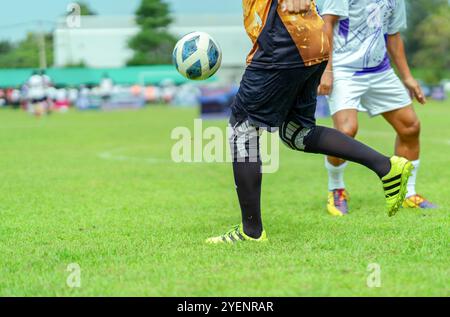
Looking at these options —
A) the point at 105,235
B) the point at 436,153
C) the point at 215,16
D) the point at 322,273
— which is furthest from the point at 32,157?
the point at 215,16

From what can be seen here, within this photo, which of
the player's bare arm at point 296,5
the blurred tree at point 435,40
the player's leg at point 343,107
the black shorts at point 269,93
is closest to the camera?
the player's bare arm at point 296,5

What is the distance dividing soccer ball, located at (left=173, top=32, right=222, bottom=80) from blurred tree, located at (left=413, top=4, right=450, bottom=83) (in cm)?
6901

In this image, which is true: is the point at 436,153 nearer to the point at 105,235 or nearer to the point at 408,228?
the point at 408,228

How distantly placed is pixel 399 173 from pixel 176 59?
1.80m

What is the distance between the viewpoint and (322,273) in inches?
164

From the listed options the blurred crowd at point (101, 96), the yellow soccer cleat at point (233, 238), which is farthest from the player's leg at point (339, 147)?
the blurred crowd at point (101, 96)

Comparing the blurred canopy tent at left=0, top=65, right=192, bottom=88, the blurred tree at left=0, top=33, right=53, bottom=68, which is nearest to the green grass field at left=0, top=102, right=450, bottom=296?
the blurred canopy tent at left=0, top=65, right=192, bottom=88

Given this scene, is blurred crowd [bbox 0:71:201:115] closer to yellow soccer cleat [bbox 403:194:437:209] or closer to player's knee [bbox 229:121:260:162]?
yellow soccer cleat [bbox 403:194:437:209]

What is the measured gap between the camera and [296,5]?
4.84 metres

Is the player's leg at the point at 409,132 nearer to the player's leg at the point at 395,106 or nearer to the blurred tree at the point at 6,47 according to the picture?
the player's leg at the point at 395,106

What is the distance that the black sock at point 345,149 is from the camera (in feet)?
17.4

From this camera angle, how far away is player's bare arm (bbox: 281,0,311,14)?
484 cm

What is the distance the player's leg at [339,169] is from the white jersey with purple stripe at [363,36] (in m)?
0.44
